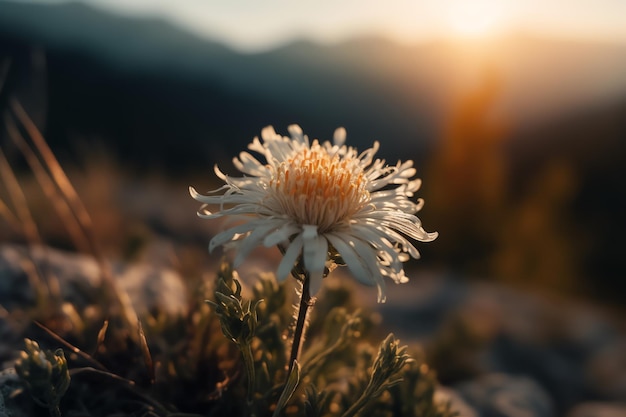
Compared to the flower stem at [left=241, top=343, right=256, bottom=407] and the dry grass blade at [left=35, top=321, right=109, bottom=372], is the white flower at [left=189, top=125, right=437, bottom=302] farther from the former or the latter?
the dry grass blade at [left=35, top=321, right=109, bottom=372]

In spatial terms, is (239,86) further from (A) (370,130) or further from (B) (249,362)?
(B) (249,362)

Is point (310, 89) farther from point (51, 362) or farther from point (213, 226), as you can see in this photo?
point (51, 362)

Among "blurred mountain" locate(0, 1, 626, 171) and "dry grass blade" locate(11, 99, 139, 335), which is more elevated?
"blurred mountain" locate(0, 1, 626, 171)

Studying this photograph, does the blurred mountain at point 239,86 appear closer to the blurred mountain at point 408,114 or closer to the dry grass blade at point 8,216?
the blurred mountain at point 408,114

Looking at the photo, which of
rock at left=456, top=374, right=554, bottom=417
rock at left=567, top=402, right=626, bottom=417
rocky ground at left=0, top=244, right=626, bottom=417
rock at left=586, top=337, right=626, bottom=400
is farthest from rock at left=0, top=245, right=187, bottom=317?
rock at left=586, top=337, right=626, bottom=400

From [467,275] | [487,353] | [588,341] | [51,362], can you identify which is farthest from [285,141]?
[467,275]

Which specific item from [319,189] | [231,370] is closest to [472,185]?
[231,370]
